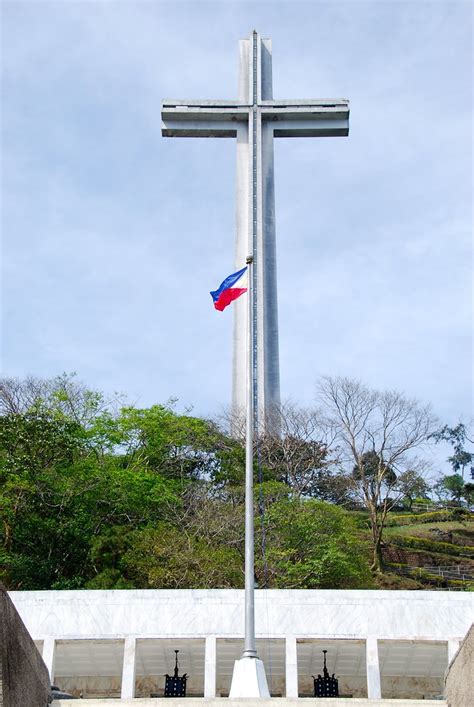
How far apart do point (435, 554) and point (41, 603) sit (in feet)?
77.9

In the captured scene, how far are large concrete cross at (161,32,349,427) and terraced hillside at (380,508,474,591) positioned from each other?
Answer: 910cm

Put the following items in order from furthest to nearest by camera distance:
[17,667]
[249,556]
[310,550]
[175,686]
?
[310,550] < [175,686] < [249,556] < [17,667]

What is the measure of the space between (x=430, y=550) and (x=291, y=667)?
2226 cm

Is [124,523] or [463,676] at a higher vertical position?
[124,523]

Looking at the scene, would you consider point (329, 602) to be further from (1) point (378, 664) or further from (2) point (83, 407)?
(2) point (83, 407)

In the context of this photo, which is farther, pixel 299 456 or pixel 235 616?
pixel 299 456

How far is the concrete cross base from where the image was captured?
13.0 meters

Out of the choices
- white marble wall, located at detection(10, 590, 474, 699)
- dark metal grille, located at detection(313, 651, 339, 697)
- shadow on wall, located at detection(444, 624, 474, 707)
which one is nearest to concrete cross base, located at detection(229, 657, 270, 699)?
shadow on wall, located at detection(444, 624, 474, 707)

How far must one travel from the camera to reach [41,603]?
71.6 feet

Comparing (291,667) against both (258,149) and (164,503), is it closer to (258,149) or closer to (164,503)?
(164,503)

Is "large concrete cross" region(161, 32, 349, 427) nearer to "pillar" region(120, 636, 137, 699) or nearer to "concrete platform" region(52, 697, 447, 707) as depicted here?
"pillar" region(120, 636, 137, 699)

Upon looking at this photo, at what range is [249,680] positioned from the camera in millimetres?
13117

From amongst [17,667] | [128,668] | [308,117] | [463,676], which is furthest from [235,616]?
[308,117]

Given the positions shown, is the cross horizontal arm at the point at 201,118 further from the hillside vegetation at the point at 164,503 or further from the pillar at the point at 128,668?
the pillar at the point at 128,668
